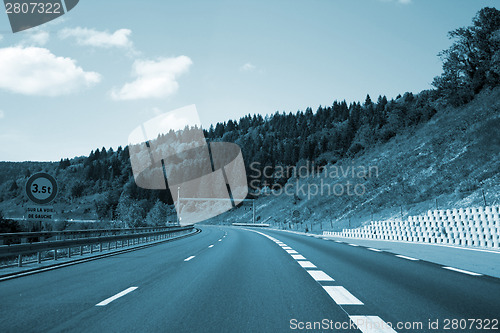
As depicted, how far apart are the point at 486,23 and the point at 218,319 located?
72.5 m

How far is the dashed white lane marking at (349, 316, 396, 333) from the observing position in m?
4.37

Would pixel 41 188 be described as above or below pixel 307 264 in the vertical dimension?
above

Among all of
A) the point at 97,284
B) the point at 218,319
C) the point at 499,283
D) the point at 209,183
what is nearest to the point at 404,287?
the point at 499,283

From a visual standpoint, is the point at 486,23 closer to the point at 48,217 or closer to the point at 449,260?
the point at 449,260

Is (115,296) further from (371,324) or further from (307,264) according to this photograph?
(307,264)

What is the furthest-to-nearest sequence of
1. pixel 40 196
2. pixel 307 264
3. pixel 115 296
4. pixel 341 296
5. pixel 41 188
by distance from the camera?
pixel 41 188, pixel 40 196, pixel 307 264, pixel 115 296, pixel 341 296

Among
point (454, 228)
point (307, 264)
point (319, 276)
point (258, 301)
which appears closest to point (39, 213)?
point (307, 264)

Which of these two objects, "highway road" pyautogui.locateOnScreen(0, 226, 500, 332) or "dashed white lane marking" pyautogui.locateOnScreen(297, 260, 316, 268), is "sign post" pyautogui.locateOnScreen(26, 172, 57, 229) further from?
"dashed white lane marking" pyautogui.locateOnScreen(297, 260, 316, 268)

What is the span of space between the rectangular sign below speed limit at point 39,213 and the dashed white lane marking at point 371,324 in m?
9.65

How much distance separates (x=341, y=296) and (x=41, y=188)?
951cm

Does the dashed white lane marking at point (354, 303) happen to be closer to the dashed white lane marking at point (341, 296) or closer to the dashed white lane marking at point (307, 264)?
the dashed white lane marking at point (341, 296)

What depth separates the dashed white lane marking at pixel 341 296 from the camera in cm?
592

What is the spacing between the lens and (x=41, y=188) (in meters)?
12.1

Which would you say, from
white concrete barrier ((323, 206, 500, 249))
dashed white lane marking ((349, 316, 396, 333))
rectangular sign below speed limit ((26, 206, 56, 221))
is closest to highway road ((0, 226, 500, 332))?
dashed white lane marking ((349, 316, 396, 333))
